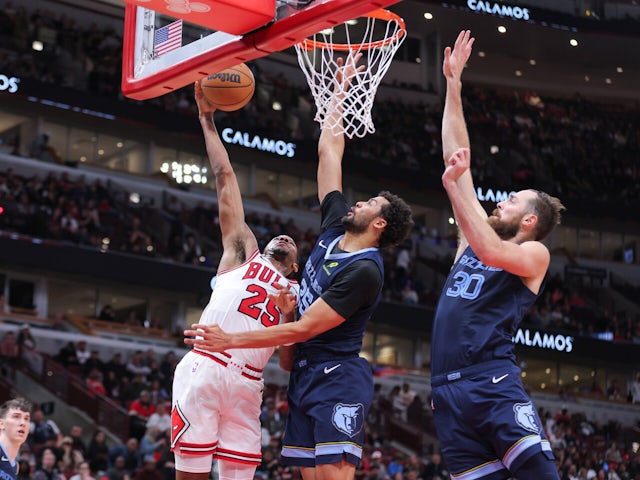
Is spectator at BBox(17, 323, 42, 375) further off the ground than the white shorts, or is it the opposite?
the white shorts

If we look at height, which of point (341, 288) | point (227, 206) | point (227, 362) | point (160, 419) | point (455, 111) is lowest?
point (160, 419)

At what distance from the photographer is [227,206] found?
633cm

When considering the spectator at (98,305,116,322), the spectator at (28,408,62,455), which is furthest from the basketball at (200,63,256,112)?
the spectator at (98,305,116,322)

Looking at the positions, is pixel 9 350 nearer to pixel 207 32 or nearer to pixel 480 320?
pixel 207 32

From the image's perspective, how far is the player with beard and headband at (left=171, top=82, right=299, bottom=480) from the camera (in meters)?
5.69

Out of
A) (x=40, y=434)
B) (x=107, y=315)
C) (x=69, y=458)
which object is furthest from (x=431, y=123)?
(x=69, y=458)

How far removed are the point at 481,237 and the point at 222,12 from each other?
178cm

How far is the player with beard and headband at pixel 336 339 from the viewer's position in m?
5.18

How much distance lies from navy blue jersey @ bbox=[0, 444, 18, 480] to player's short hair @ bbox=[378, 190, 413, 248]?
122 inches

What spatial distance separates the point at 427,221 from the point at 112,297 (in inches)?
436

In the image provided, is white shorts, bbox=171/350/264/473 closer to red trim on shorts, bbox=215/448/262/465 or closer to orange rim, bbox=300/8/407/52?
red trim on shorts, bbox=215/448/262/465

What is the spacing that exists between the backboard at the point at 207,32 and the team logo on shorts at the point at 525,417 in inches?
77.7

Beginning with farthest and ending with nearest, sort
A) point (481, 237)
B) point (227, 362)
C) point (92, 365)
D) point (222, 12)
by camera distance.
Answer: point (92, 365)
point (227, 362)
point (222, 12)
point (481, 237)

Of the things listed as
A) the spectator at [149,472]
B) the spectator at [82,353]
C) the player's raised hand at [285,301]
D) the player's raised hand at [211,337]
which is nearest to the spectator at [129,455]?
the spectator at [149,472]
